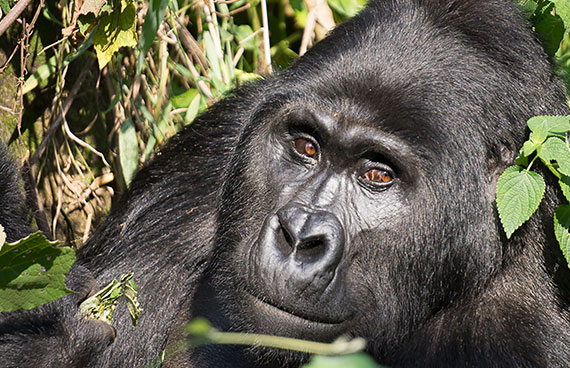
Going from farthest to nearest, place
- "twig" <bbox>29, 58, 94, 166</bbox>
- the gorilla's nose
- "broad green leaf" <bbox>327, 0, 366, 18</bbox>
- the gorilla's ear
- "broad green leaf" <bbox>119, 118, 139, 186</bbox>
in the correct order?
1. "broad green leaf" <bbox>327, 0, 366, 18</bbox>
2. "broad green leaf" <bbox>119, 118, 139, 186</bbox>
3. "twig" <bbox>29, 58, 94, 166</bbox>
4. the gorilla's ear
5. the gorilla's nose

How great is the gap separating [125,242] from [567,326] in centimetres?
221

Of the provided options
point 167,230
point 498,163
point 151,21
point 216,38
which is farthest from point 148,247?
point 216,38

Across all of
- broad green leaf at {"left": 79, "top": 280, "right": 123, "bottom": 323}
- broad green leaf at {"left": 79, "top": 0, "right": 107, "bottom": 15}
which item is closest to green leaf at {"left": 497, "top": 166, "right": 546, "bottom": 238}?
broad green leaf at {"left": 79, "top": 280, "right": 123, "bottom": 323}

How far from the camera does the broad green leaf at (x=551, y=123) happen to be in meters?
3.24

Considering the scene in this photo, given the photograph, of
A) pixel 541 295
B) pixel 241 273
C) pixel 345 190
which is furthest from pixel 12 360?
pixel 541 295

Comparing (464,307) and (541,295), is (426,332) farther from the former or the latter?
(541,295)

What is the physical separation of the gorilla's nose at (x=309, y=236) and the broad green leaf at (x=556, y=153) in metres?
0.86

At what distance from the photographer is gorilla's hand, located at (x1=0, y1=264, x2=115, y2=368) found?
3.84 meters

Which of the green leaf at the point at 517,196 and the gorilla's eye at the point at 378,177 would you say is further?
the gorilla's eye at the point at 378,177

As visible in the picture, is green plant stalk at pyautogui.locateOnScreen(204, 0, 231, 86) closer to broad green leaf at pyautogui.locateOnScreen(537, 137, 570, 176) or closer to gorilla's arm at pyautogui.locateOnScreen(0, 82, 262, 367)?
gorilla's arm at pyautogui.locateOnScreen(0, 82, 262, 367)

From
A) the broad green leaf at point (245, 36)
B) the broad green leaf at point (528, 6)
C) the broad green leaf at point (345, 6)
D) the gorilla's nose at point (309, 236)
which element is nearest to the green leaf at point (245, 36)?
the broad green leaf at point (245, 36)

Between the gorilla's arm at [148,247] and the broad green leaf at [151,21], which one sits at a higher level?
the broad green leaf at [151,21]

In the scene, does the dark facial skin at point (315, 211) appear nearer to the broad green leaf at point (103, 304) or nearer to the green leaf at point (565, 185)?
the green leaf at point (565, 185)

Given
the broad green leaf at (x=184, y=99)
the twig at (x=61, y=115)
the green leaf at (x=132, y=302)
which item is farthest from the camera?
the broad green leaf at (x=184, y=99)
